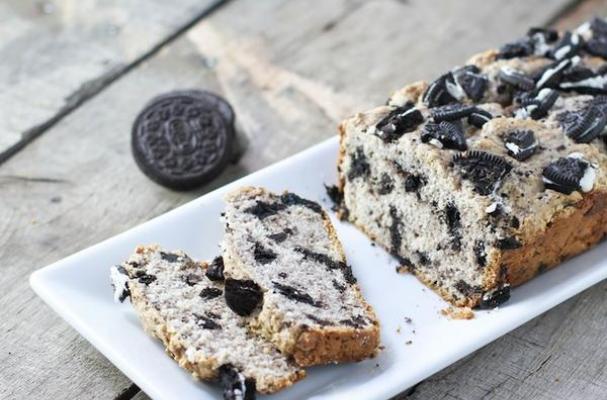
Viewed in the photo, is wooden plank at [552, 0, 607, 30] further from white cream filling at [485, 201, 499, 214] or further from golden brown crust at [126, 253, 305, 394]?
golden brown crust at [126, 253, 305, 394]

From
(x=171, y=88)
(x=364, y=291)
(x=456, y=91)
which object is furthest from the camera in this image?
(x=171, y=88)

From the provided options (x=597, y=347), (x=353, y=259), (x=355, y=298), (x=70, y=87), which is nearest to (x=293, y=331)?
(x=355, y=298)

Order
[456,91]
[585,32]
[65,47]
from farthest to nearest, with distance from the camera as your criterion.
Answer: [65,47], [585,32], [456,91]

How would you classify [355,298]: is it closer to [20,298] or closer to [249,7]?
[20,298]

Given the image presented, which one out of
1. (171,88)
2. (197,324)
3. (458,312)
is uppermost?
(197,324)

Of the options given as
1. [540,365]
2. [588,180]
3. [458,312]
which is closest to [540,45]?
[588,180]

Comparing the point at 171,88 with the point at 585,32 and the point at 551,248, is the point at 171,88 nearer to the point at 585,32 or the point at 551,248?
the point at 585,32

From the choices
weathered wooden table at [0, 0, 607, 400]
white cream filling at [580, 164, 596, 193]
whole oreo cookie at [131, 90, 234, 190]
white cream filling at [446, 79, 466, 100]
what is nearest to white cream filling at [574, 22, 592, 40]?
white cream filling at [446, 79, 466, 100]
